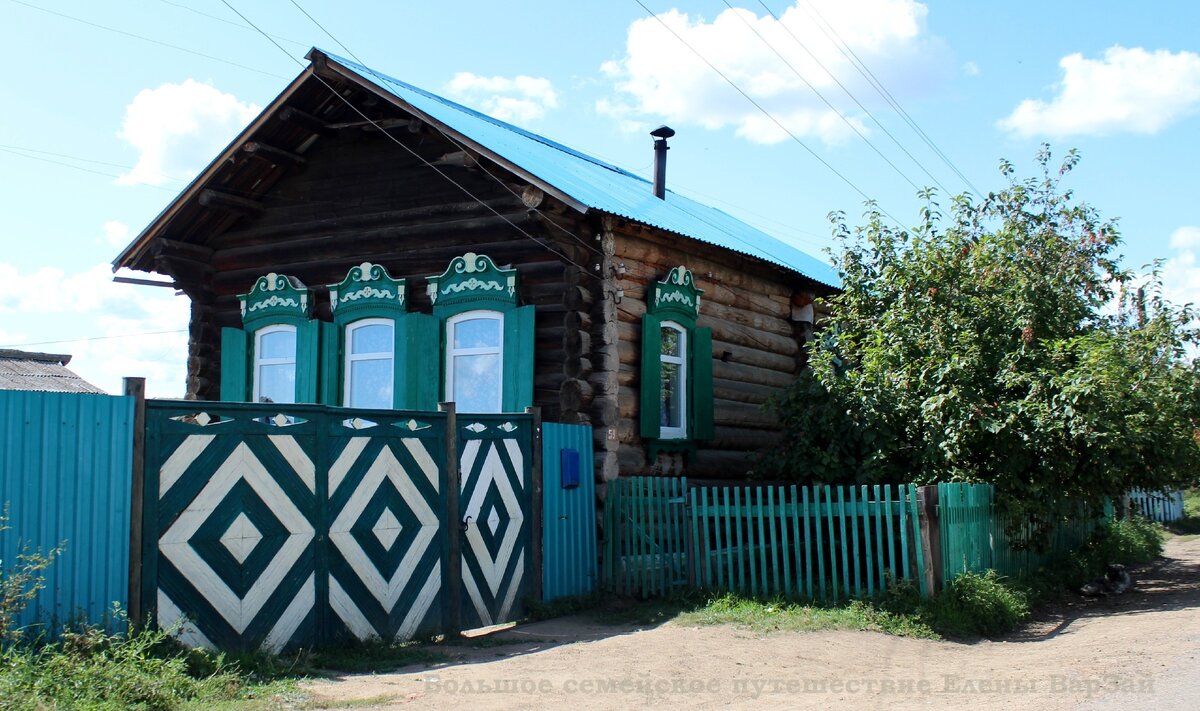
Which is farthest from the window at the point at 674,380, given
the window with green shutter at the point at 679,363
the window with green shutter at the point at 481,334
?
the window with green shutter at the point at 481,334

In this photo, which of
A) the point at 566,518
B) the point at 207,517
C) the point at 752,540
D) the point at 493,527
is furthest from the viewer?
the point at 566,518

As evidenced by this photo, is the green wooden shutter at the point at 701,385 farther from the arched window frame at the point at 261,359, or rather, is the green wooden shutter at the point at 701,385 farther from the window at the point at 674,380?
the arched window frame at the point at 261,359

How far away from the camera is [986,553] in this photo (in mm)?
12172

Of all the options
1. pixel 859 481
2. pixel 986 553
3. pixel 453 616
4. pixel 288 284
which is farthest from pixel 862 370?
pixel 288 284

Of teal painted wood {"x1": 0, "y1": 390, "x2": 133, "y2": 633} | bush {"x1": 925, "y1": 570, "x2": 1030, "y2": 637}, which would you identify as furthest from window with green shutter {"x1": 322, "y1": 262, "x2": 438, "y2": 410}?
bush {"x1": 925, "y1": 570, "x2": 1030, "y2": 637}

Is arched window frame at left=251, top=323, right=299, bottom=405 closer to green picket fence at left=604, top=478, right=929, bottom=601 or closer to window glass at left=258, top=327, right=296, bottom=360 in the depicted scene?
window glass at left=258, top=327, right=296, bottom=360

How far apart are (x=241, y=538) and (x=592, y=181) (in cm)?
823

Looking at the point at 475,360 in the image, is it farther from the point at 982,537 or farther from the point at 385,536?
the point at 982,537

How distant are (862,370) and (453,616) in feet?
20.6

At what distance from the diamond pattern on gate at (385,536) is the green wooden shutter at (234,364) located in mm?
6752

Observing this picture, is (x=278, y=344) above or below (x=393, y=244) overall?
below

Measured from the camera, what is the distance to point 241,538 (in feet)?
26.3

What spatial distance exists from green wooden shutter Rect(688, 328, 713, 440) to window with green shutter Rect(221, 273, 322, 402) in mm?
5119

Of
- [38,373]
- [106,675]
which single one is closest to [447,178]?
[106,675]
